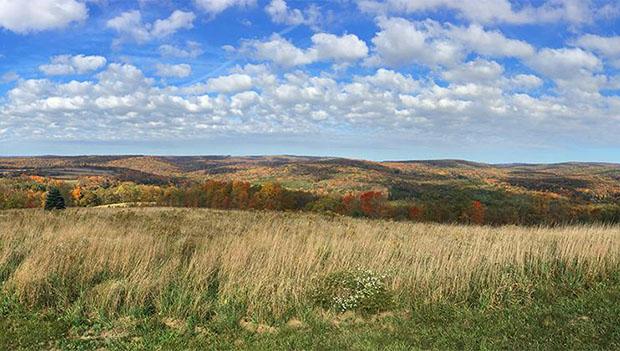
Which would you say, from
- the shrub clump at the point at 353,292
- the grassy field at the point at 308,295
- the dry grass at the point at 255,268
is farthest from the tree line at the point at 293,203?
the shrub clump at the point at 353,292

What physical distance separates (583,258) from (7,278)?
37.7 feet

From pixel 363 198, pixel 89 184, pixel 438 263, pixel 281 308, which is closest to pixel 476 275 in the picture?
pixel 438 263

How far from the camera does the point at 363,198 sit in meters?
78.2

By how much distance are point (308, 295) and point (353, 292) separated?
81 centimetres

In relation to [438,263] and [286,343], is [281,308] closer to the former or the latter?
[286,343]

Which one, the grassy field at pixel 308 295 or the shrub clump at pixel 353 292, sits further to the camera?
the shrub clump at pixel 353 292

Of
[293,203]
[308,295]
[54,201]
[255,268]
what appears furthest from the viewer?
[293,203]

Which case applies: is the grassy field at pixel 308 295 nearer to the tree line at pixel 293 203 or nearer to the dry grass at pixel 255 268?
the dry grass at pixel 255 268

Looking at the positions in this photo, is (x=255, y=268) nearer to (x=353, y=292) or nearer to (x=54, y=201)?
(x=353, y=292)

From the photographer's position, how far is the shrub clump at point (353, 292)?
299 inches

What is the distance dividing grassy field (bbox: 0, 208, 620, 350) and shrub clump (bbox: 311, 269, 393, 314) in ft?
0.08

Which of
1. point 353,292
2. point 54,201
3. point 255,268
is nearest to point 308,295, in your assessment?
point 353,292

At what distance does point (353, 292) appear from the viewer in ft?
26.1

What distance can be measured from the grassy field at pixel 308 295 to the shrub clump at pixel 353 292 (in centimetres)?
2
